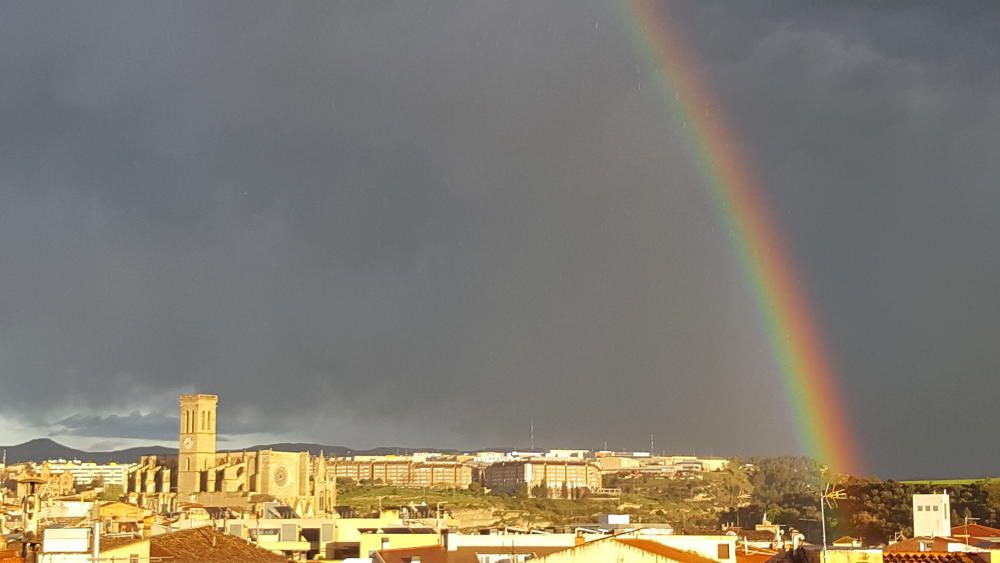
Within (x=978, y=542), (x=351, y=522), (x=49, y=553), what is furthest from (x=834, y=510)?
(x=49, y=553)

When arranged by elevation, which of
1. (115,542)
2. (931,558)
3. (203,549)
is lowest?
(203,549)

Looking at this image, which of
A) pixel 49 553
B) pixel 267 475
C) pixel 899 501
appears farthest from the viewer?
pixel 267 475

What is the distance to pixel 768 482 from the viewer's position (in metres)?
183

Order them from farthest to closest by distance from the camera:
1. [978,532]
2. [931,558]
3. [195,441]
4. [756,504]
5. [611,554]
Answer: [195,441], [756,504], [978,532], [611,554], [931,558]

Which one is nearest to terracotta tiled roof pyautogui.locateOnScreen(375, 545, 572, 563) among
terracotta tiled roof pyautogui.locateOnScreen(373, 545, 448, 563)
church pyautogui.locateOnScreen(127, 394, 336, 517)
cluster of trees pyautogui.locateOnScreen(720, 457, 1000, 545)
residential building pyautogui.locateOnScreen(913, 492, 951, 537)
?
terracotta tiled roof pyautogui.locateOnScreen(373, 545, 448, 563)

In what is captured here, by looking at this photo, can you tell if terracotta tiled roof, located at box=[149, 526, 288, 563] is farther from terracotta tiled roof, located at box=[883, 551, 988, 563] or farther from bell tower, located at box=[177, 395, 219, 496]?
bell tower, located at box=[177, 395, 219, 496]

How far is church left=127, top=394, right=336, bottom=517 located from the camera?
145375mm

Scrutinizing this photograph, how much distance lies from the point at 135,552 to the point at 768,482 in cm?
16332

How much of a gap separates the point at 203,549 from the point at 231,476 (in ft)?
405

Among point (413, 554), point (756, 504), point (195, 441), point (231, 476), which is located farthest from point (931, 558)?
point (195, 441)

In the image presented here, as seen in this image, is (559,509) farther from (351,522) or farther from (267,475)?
(351,522)

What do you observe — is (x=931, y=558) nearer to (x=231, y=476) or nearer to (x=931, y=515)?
(x=931, y=515)

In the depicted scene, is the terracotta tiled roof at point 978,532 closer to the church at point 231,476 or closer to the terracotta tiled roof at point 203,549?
the terracotta tiled roof at point 203,549

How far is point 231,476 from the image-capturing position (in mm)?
152375
